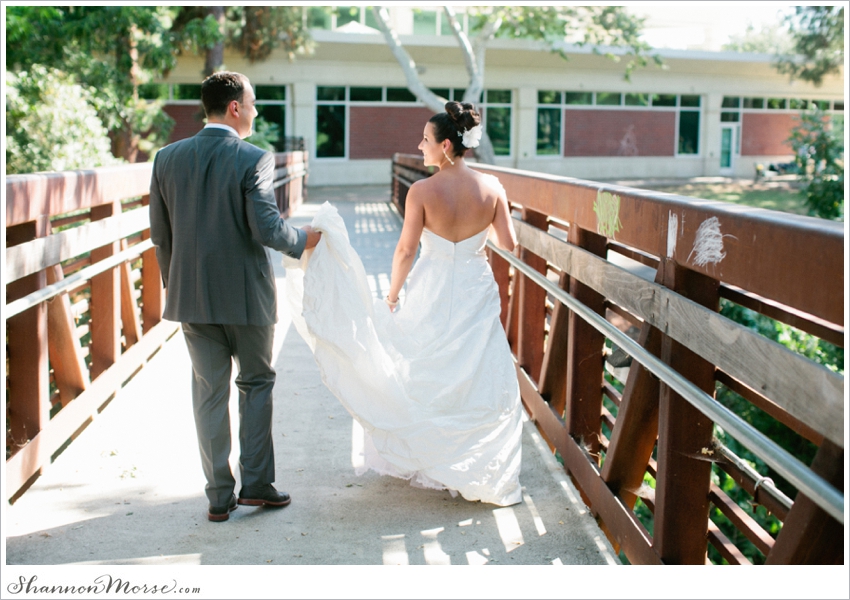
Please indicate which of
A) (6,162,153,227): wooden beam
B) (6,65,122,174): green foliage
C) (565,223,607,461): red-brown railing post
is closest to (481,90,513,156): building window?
(6,65,122,174): green foliage

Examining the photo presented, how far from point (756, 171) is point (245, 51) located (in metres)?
21.0

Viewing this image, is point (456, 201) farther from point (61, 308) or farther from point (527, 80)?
point (527, 80)

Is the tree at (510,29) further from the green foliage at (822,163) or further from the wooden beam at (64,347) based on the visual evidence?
the wooden beam at (64,347)

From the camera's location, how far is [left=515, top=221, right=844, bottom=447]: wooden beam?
1.86 m

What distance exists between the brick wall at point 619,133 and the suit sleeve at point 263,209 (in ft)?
105

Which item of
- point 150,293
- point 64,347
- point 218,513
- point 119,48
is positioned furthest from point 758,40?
point 218,513

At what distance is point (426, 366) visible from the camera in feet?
13.4

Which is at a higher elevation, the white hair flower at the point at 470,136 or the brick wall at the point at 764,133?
the brick wall at the point at 764,133

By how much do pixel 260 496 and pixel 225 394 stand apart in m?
0.49

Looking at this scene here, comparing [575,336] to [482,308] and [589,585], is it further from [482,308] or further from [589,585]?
[589,585]

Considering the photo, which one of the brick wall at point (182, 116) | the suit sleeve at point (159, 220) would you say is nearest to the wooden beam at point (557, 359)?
the suit sleeve at point (159, 220)

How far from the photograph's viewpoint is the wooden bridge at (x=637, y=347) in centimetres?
202

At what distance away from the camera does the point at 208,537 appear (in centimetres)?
354

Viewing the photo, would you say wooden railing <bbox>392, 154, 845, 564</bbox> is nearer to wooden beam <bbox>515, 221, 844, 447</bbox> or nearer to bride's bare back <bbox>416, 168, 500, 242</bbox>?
wooden beam <bbox>515, 221, 844, 447</bbox>
